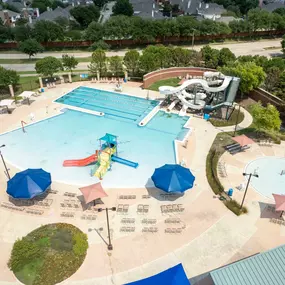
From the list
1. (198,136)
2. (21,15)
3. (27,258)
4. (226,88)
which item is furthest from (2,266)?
(21,15)

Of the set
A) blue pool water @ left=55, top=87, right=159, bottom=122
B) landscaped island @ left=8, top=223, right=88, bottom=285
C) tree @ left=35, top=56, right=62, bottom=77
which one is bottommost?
landscaped island @ left=8, top=223, right=88, bottom=285

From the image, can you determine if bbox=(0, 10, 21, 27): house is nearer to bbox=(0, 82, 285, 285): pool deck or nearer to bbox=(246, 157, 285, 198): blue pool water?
bbox=(0, 82, 285, 285): pool deck

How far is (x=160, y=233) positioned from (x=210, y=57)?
37.0 meters

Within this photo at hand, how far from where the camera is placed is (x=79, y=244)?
18906 millimetres

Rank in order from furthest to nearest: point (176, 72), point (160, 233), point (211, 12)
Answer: point (211, 12), point (176, 72), point (160, 233)

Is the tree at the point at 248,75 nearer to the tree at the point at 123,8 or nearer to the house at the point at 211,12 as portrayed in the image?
the house at the point at 211,12

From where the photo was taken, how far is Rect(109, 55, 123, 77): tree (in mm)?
46031

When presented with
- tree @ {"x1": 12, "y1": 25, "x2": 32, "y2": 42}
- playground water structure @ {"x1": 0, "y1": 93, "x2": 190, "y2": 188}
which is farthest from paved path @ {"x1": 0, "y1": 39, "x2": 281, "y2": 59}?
playground water structure @ {"x1": 0, "y1": 93, "x2": 190, "y2": 188}

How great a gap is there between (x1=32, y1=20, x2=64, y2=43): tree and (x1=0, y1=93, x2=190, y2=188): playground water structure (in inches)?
1481

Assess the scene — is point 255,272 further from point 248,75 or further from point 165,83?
point 165,83

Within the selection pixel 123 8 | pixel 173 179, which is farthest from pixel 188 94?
pixel 123 8

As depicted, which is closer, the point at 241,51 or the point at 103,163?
the point at 103,163

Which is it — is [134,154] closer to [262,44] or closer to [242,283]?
[242,283]

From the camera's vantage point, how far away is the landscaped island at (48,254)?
56.4 feet
